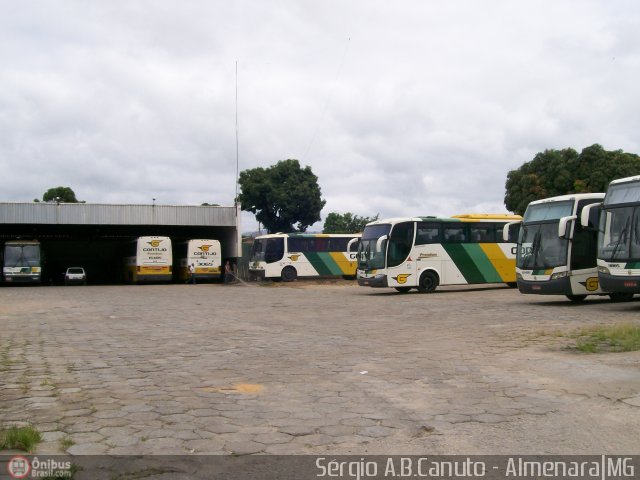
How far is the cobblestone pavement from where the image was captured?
513 cm

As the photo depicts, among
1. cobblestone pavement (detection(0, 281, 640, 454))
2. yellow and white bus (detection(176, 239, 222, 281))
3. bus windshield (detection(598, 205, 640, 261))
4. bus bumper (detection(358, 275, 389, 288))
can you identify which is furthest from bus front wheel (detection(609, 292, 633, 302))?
yellow and white bus (detection(176, 239, 222, 281))

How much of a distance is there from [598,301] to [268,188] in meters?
39.7

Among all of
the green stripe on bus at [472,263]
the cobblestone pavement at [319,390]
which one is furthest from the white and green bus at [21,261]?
the cobblestone pavement at [319,390]

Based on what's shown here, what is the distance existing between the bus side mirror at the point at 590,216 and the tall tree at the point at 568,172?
2606cm

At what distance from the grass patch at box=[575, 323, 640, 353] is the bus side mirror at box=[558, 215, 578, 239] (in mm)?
5927

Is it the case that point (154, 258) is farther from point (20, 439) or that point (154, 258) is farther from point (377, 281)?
point (20, 439)

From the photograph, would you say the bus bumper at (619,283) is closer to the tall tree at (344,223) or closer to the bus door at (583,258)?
the bus door at (583,258)

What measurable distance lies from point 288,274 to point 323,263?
2285 millimetres

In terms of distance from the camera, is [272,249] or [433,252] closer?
[433,252]

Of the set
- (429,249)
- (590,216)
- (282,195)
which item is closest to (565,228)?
(590,216)

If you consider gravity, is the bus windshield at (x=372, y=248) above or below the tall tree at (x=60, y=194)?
below

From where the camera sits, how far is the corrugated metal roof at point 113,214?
4053cm

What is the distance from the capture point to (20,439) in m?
4.86

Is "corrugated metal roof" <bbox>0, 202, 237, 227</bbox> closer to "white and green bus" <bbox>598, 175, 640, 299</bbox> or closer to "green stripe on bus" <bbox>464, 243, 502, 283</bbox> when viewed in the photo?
"green stripe on bus" <bbox>464, 243, 502, 283</bbox>
